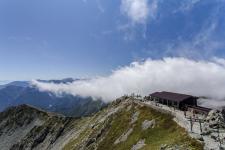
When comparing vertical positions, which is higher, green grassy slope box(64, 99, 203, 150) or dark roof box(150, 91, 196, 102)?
dark roof box(150, 91, 196, 102)

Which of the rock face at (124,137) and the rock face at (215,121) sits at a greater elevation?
the rock face at (215,121)

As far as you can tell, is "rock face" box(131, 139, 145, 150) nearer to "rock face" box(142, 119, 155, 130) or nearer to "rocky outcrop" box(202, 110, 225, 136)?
"rock face" box(142, 119, 155, 130)

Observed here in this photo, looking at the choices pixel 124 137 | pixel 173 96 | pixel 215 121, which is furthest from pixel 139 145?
pixel 173 96

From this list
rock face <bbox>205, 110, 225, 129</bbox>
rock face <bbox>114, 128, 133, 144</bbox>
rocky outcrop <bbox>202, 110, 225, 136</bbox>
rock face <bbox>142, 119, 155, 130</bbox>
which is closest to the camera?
rocky outcrop <bbox>202, 110, 225, 136</bbox>

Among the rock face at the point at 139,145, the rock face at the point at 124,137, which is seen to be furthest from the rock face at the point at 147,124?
the rock face at the point at 139,145

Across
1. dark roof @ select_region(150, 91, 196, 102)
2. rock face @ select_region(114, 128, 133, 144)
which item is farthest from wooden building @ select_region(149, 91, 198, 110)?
rock face @ select_region(114, 128, 133, 144)

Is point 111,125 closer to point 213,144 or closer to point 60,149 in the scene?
point 60,149

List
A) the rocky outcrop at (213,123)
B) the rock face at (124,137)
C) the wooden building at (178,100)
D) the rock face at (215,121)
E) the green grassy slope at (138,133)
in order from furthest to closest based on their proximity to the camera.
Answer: the wooden building at (178,100)
the rock face at (124,137)
the rock face at (215,121)
the rocky outcrop at (213,123)
the green grassy slope at (138,133)

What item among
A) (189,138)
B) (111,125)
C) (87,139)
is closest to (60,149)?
(87,139)

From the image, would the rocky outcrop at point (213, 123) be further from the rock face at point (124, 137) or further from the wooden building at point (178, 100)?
the wooden building at point (178, 100)

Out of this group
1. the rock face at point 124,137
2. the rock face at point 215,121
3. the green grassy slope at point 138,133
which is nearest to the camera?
the green grassy slope at point 138,133

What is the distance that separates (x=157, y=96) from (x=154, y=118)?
149 feet

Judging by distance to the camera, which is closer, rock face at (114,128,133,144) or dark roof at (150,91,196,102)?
rock face at (114,128,133,144)

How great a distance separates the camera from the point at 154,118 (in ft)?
359
